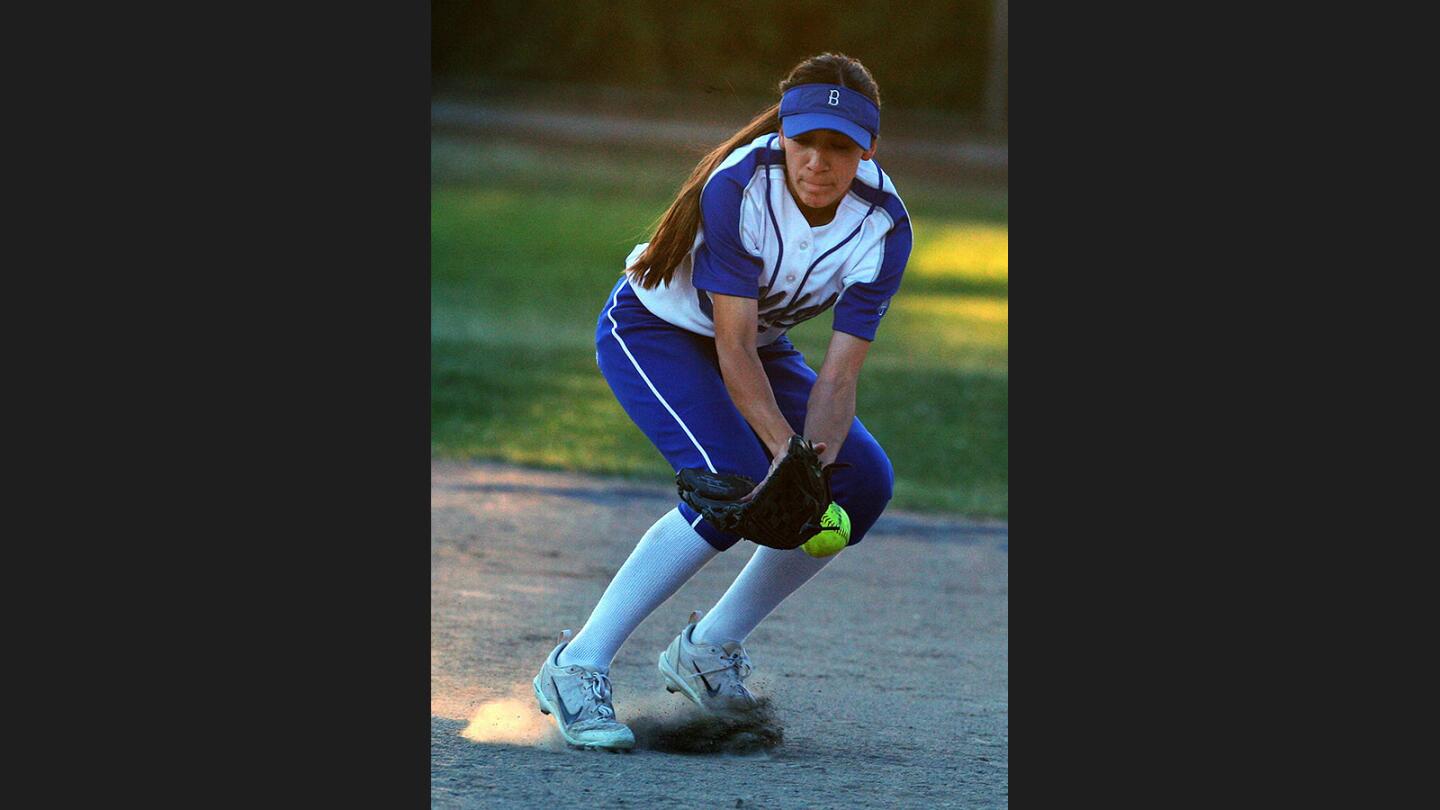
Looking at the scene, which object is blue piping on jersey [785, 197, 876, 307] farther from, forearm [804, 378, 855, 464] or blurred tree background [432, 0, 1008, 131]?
blurred tree background [432, 0, 1008, 131]

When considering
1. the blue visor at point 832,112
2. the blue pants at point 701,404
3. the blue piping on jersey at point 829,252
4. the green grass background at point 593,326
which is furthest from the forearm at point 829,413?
the green grass background at point 593,326

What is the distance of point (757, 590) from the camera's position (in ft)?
12.9

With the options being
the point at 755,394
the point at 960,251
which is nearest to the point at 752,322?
the point at 755,394

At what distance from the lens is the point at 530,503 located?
→ 6629mm

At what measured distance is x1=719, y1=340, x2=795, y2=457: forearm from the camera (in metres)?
3.47

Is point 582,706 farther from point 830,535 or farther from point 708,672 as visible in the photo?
point 830,535

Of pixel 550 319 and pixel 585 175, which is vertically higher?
pixel 585 175

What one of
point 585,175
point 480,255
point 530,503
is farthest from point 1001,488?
point 585,175

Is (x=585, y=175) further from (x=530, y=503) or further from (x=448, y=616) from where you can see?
(x=448, y=616)

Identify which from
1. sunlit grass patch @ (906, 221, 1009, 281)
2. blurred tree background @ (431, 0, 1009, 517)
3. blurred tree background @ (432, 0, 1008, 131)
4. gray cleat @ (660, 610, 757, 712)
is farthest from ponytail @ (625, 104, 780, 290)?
sunlit grass patch @ (906, 221, 1009, 281)

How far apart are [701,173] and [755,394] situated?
54 centimetres

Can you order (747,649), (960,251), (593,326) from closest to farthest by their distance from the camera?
(747,649) → (593,326) → (960,251)

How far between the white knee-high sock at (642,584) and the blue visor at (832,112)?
0.99 meters

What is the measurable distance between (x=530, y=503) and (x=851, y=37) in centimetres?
814
